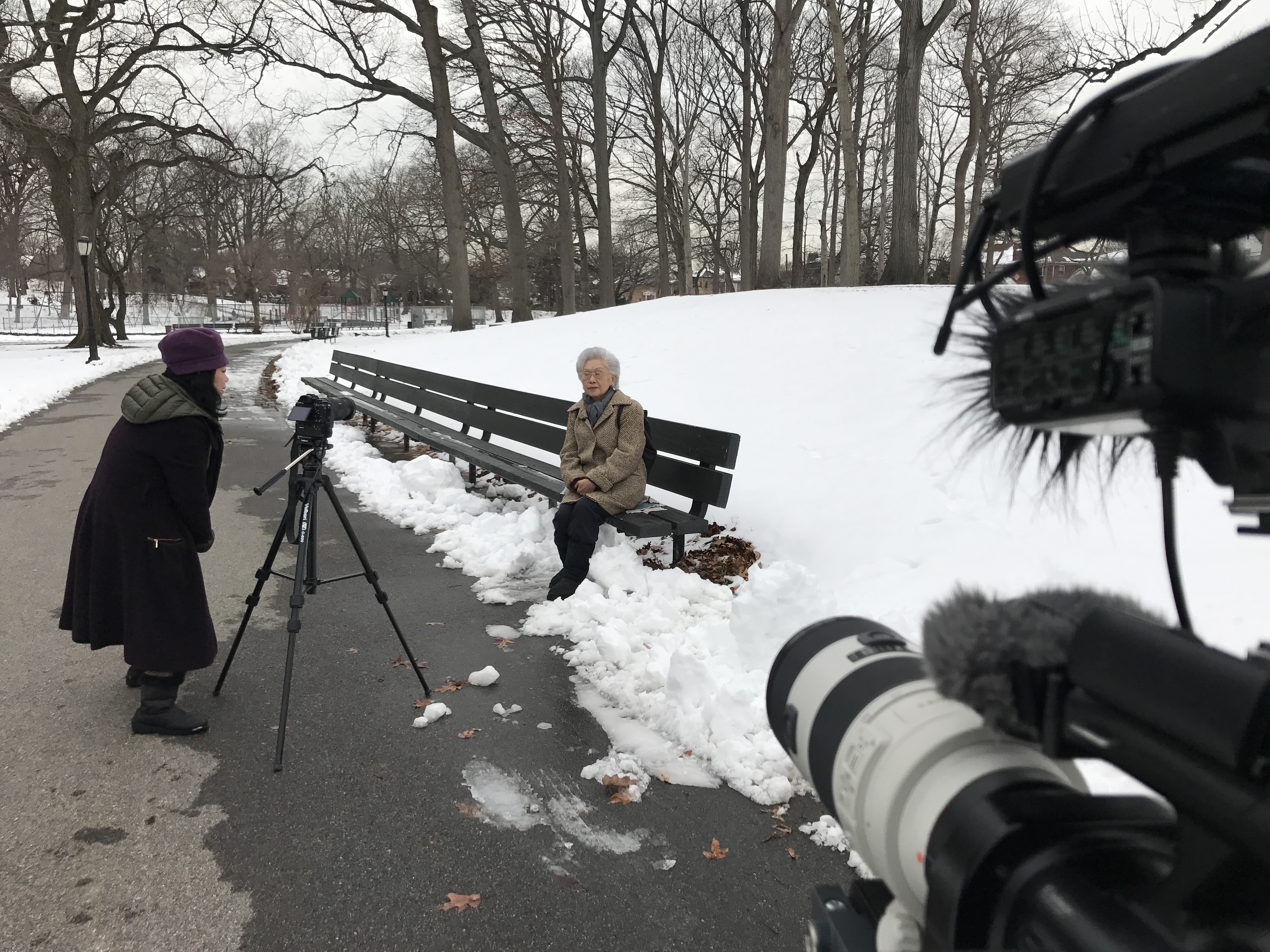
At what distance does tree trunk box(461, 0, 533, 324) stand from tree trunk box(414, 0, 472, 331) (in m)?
1.25

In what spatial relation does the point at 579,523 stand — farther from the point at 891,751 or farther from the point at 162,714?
the point at 891,751

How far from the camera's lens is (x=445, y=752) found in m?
3.18

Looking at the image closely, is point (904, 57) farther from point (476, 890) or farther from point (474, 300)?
point (474, 300)

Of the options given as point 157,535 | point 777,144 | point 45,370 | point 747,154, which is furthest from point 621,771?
point 747,154

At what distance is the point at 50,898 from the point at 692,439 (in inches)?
151

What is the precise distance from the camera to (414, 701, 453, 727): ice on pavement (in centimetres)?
339

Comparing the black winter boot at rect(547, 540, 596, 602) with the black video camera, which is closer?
the black video camera

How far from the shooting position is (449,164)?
21969mm

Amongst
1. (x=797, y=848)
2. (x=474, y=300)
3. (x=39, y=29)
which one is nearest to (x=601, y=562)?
(x=797, y=848)

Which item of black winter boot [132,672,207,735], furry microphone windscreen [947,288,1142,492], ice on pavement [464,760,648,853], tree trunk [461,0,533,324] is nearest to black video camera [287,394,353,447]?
black winter boot [132,672,207,735]

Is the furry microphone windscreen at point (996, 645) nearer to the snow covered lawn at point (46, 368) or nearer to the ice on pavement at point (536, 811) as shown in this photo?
the ice on pavement at point (536, 811)

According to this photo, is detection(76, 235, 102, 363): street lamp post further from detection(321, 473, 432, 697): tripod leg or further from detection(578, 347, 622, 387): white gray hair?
detection(321, 473, 432, 697): tripod leg

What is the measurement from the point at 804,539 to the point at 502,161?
21.0 meters

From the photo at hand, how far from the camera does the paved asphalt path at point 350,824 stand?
90.6 inches
